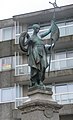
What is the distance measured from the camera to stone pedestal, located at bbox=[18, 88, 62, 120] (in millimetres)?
10547

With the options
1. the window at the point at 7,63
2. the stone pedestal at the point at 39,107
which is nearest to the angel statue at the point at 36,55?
the stone pedestal at the point at 39,107

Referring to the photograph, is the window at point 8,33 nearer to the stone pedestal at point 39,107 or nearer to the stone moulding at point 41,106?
the stone pedestal at point 39,107

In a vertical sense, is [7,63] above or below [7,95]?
above

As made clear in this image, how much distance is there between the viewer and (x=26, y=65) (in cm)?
3192

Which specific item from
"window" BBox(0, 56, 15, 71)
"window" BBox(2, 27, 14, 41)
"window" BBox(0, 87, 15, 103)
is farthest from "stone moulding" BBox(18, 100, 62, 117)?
"window" BBox(2, 27, 14, 41)

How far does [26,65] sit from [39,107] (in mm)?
21379

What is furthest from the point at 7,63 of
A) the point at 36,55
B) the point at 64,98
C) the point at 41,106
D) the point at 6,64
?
the point at 41,106

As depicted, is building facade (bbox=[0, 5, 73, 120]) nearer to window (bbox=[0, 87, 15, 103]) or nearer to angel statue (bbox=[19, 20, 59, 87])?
window (bbox=[0, 87, 15, 103])

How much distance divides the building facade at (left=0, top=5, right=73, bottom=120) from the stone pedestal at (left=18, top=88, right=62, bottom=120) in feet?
61.2

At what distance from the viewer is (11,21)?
35.0 m

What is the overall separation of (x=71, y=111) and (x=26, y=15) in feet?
31.9

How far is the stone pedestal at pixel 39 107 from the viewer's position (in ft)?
34.6

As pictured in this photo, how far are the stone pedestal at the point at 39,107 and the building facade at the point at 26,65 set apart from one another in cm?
1866

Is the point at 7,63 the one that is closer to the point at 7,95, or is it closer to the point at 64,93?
the point at 7,95
